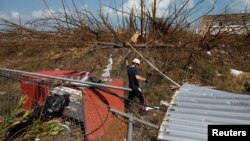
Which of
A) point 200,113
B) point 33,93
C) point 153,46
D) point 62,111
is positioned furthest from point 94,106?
point 153,46

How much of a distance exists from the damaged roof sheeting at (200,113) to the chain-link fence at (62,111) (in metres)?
0.77

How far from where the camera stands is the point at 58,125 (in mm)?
4637

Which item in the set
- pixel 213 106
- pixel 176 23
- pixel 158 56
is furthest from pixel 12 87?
pixel 176 23

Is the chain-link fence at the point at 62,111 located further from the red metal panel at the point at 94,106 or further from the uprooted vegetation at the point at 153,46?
the uprooted vegetation at the point at 153,46

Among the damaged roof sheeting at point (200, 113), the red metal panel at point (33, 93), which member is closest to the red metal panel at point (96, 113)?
the red metal panel at point (33, 93)

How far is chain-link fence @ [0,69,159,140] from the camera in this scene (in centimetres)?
433

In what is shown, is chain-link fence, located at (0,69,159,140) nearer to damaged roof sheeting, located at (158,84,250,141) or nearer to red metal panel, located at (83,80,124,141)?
red metal panel, located at (83,80,124,141)

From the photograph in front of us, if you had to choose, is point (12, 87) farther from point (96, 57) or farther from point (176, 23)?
point (176, 23)

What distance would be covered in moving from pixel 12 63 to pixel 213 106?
7.63m

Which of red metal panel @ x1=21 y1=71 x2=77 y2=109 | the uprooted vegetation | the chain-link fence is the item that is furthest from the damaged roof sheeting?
the uprooted vegetation

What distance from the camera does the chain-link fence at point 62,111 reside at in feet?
14.2

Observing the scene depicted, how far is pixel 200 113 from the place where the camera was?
11.9 feet

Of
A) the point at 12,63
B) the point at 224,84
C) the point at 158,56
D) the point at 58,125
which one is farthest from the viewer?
the point at 12,63

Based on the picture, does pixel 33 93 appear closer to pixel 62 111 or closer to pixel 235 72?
pixel 62 111
